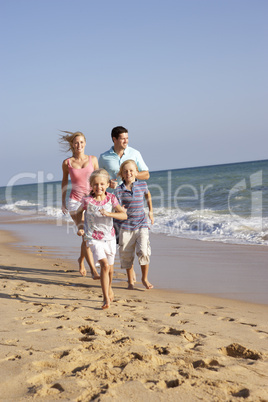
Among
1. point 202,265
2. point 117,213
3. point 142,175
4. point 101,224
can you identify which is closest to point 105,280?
point 101,224

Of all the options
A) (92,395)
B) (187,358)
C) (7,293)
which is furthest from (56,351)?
(7,293)

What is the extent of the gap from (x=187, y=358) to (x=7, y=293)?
266cm

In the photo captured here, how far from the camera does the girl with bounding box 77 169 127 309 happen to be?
13.5ft

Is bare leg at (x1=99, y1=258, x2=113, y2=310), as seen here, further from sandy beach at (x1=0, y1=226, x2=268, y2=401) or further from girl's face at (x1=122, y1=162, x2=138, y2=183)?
girl's face at (x1=122, y1=162, x2=138, y2=183)

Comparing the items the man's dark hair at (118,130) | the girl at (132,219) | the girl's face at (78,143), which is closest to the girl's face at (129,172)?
the girl at (132,219)

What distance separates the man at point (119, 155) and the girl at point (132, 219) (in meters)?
0.19

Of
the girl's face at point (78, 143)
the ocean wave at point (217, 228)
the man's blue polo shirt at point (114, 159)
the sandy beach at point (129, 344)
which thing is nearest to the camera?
the sandy beach at point (129, 344)

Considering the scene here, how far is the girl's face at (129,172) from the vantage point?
475cm

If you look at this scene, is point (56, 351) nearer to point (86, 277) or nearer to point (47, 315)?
point (47, 315)

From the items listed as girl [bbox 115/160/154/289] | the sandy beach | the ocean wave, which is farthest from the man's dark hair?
the ocean wave

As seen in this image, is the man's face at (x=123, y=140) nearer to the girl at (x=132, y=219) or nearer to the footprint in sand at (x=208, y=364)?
the girl at (x=132, y=219)

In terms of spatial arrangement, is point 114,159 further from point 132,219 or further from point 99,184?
point 99,184

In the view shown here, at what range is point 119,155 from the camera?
5.07 metres

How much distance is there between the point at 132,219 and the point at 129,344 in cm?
210
